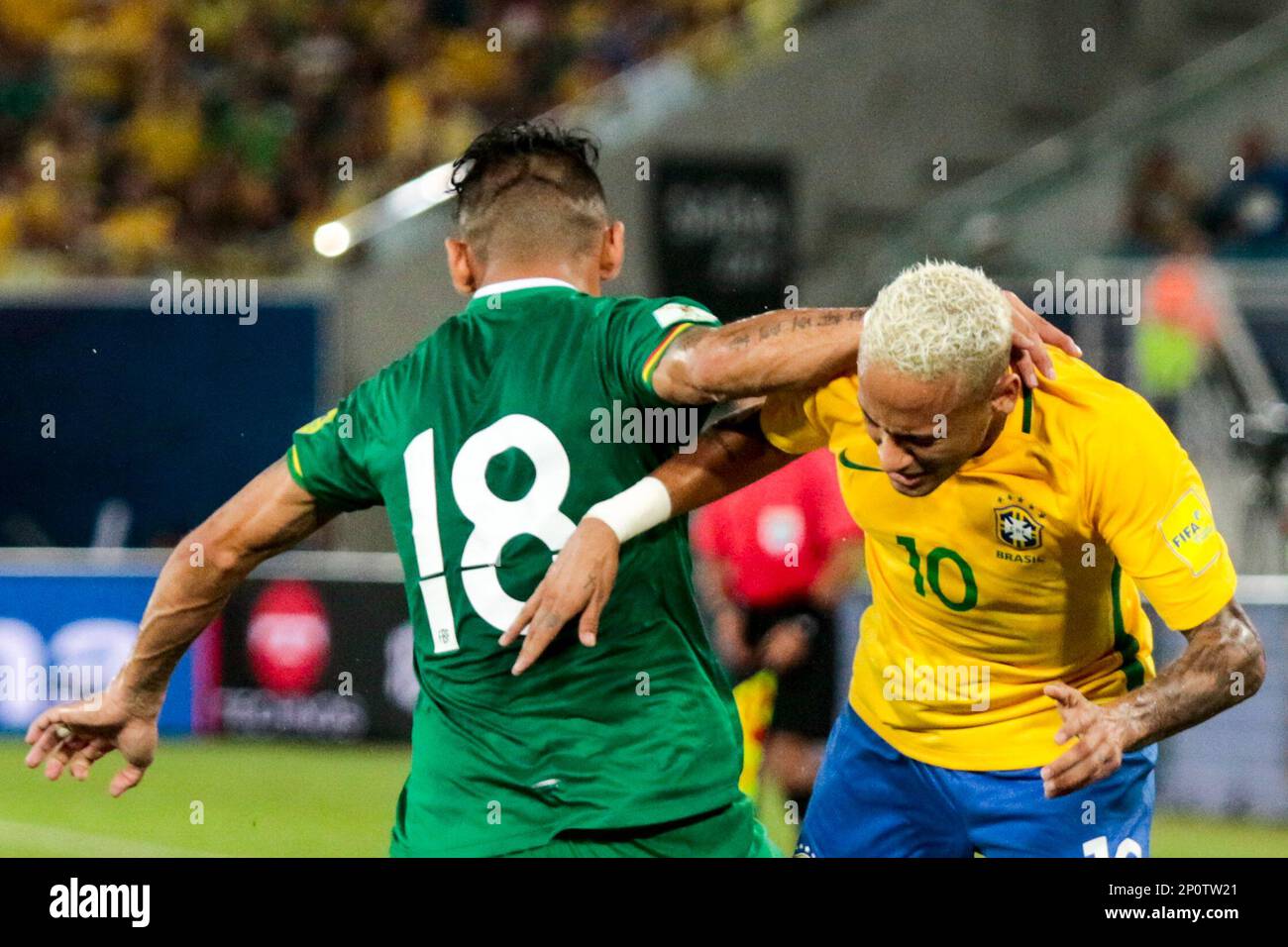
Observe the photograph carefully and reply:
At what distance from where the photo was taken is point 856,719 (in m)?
4.61

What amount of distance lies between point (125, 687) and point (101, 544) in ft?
23.3

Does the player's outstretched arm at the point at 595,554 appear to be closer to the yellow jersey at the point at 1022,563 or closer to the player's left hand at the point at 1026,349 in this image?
the yellow jersey at the point at 1022,563

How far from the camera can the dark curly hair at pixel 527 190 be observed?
3.93 m

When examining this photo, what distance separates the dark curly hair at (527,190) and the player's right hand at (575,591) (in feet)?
2.20

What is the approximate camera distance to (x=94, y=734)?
4160 mm

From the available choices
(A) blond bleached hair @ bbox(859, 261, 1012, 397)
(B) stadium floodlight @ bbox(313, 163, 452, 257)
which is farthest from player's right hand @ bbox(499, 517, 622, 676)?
(B) stadium floodlight @ bbox(313, 163, 452, 257)

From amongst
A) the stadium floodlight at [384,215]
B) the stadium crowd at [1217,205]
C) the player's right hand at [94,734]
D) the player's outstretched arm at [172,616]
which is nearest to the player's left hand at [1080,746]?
the player's outstretched arm at [172,616]

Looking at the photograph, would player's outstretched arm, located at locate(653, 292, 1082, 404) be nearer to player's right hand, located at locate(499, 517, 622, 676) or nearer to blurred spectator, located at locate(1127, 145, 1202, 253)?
player's right hand, located at locate(499, 517, 622, 676)

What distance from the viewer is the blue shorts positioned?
424 centimetres

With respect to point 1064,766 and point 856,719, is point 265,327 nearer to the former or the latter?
point 856,719

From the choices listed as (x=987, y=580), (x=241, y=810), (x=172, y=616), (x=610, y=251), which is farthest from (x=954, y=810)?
(x=241, y=810)

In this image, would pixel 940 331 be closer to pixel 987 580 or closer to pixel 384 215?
pixel 987 580

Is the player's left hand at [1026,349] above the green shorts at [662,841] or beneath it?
above

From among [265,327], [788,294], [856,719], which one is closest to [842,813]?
[856,719]
